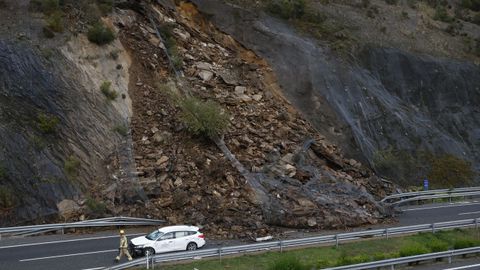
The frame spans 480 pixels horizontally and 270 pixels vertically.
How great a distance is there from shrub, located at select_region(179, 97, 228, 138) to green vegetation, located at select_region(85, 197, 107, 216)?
6.05 metres

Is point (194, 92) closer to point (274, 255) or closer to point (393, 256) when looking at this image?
point (274, 255)

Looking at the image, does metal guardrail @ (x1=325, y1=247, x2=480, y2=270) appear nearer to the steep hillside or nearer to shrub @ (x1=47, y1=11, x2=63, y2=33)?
the steep hillside

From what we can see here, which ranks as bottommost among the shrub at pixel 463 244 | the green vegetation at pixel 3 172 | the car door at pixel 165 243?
the green vegetation at pixel 3 172

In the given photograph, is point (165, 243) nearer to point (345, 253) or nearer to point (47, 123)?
point (345, 253)

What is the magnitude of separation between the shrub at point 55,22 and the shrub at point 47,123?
6475 millimetres

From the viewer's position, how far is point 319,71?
34.8 meters

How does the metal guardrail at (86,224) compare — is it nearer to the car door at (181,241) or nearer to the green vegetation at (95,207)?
the green vegetation at (95,207)

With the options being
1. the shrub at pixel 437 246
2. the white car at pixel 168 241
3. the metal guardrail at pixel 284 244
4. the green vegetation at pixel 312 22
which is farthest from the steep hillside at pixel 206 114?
the shrub at pixel 437 246

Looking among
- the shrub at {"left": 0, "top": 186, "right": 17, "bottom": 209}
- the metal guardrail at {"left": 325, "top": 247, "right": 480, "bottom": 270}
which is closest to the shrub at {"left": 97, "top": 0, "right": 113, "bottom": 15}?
the shrub at {"left": 0, "top": 186, "right": 17, "bottom": 209}

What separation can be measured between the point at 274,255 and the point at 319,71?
1789 cm

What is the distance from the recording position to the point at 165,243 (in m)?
20.0

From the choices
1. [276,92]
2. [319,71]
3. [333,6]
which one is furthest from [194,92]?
[333,6]

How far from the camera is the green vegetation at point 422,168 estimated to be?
31781 millimetres

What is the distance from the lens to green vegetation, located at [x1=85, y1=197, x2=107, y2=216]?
23.2 m
